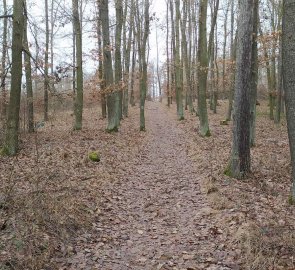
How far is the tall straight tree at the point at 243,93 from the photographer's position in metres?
8.35

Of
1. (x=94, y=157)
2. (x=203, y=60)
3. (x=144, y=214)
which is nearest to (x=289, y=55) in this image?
(x=144, y=214)

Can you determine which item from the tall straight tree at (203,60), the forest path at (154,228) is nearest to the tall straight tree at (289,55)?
the forest path at (154,228)

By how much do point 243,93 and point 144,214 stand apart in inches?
160

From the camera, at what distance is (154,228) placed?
6.40 m

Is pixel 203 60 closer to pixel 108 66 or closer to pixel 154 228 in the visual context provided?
pixel 108 66

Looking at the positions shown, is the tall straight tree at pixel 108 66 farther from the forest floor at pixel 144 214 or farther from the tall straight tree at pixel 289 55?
the tall straight tree at pixel 289 55

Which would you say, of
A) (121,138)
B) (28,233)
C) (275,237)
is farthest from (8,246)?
(121,138)

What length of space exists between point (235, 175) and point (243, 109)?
5.80 ft

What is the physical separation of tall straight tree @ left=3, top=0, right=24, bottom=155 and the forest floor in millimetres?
604

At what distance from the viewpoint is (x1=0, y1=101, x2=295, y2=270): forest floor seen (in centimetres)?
504

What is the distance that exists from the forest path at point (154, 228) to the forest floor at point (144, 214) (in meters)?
0.02

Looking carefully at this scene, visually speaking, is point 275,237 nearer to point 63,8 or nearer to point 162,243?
point 162,243

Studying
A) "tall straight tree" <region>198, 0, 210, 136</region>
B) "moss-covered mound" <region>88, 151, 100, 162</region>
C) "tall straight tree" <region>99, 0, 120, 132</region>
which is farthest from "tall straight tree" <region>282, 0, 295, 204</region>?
"tall straight tree" <region>99, 0, 120, 132</region>

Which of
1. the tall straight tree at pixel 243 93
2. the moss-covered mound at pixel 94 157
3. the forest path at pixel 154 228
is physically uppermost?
the tall straight tree at pixel 243 93
